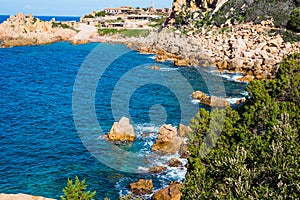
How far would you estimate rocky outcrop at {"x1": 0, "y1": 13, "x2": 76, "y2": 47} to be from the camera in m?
131

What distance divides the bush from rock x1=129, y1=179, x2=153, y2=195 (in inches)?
2484

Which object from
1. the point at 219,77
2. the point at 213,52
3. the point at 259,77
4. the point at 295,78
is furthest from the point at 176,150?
the point at 213,52

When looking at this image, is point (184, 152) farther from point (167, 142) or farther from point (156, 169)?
point (156, 169)

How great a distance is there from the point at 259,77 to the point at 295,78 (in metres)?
29.4

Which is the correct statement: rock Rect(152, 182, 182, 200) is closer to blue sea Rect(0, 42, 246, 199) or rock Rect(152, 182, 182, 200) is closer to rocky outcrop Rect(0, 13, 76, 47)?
blue sea Rect(0, 42, 246, 199)

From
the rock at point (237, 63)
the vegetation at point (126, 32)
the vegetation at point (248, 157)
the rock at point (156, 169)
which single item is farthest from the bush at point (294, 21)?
the vegetation at point (126, 32)

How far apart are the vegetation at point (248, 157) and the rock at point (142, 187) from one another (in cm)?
612

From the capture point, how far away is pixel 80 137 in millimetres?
40094

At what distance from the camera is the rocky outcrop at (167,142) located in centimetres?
3550

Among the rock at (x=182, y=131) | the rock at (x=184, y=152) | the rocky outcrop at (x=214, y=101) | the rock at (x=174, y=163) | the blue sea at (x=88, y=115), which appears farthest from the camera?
the rocky outcrop at (x=214, y=101)

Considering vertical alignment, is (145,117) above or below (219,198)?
below

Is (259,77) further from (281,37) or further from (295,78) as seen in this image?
(295,78)

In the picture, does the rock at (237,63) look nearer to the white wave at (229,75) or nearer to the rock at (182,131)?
the white wave at (229,75)

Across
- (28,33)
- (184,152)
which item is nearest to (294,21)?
(184,152)
